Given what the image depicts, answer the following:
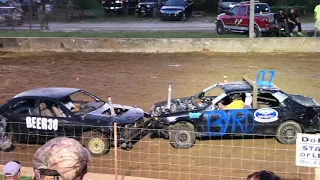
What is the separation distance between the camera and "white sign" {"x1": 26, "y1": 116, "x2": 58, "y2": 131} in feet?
31.9

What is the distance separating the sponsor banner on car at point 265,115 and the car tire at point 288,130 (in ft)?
0.77

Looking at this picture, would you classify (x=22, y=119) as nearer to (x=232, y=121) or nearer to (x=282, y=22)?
(x=232, y=121)

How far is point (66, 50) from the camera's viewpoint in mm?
24016

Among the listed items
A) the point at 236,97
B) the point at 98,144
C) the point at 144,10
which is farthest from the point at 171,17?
the point at 98,144

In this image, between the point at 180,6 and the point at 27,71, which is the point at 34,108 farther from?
the point at 180,6

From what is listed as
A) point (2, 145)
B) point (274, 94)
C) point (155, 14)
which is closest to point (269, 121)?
point (274, 94)

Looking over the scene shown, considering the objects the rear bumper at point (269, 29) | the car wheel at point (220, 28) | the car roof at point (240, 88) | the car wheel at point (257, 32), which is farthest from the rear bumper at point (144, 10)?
the car roof at point (240, 88)

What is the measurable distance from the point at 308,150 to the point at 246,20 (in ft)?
68.1

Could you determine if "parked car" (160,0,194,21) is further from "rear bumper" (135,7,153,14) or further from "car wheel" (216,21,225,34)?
"car wheel" (216,21,225,34)

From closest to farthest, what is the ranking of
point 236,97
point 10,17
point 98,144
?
1. point 98,144
2. point 236,97
3. point 10,17

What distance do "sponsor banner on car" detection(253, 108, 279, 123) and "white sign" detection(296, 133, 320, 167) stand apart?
4308 millimetres

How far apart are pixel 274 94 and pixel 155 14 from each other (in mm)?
30769

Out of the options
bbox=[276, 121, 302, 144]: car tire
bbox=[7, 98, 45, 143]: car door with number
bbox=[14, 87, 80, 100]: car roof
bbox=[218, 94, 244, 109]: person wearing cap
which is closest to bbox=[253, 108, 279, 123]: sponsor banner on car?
bbox=[276, 121, 302, 144]: car tire

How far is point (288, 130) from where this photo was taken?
995 cm
